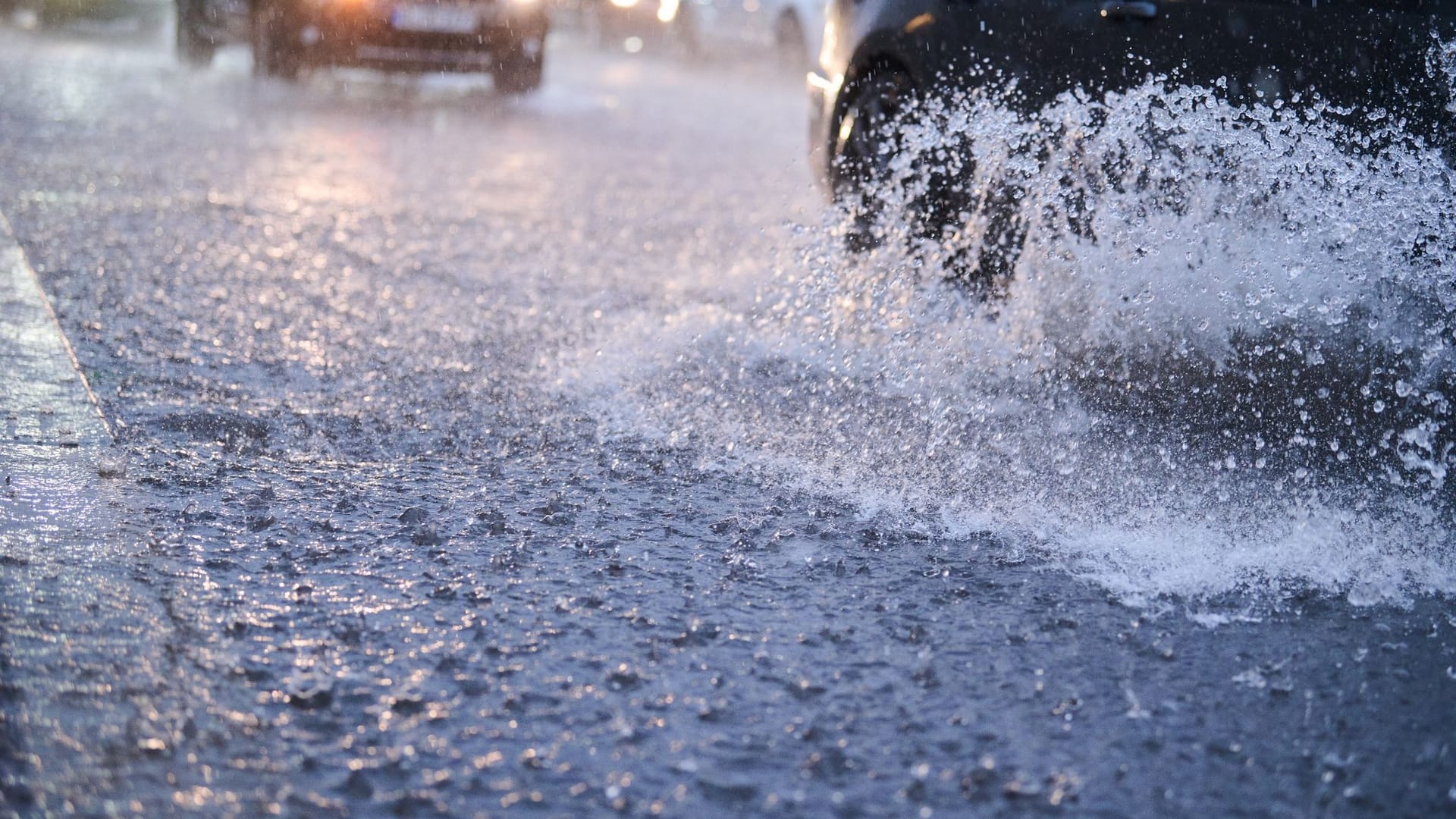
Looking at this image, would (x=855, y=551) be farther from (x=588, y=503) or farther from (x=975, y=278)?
(x=975, y=278)

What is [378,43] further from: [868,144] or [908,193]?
[908,193]

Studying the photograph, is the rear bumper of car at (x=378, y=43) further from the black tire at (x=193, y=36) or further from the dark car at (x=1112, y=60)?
the dark car at (x=1112, y=60)

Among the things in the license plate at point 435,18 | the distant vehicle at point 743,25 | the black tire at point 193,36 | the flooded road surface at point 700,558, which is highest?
the distant vehicle at point 743,25

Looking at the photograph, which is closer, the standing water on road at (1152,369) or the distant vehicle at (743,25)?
the standing water on road at (1152,369)

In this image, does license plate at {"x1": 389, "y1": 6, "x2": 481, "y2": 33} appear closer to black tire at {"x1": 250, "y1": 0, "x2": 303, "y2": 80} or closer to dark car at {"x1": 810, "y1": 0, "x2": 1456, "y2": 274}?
black tire at {"x1": 250, "y1": 0, "x2": 303, "y2": 80}

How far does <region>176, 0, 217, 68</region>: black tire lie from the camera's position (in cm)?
1471

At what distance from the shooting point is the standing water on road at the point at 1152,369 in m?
3.43

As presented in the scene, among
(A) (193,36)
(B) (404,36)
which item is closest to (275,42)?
(B) (404,36)

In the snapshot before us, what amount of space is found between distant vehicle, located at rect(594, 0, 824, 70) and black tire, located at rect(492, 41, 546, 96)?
172 inches

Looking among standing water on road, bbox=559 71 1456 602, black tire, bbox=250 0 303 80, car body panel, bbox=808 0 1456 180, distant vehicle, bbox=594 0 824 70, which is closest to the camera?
standing water on road, bbox=559 71 1456 602

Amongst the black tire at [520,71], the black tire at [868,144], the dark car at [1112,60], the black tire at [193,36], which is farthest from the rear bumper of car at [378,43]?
the black tire at [868,144]

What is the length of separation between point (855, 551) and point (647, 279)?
2890 millimetres

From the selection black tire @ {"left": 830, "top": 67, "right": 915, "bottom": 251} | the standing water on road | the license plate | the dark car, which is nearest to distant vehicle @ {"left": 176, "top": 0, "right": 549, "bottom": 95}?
the license plate

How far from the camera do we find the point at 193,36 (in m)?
14.9
